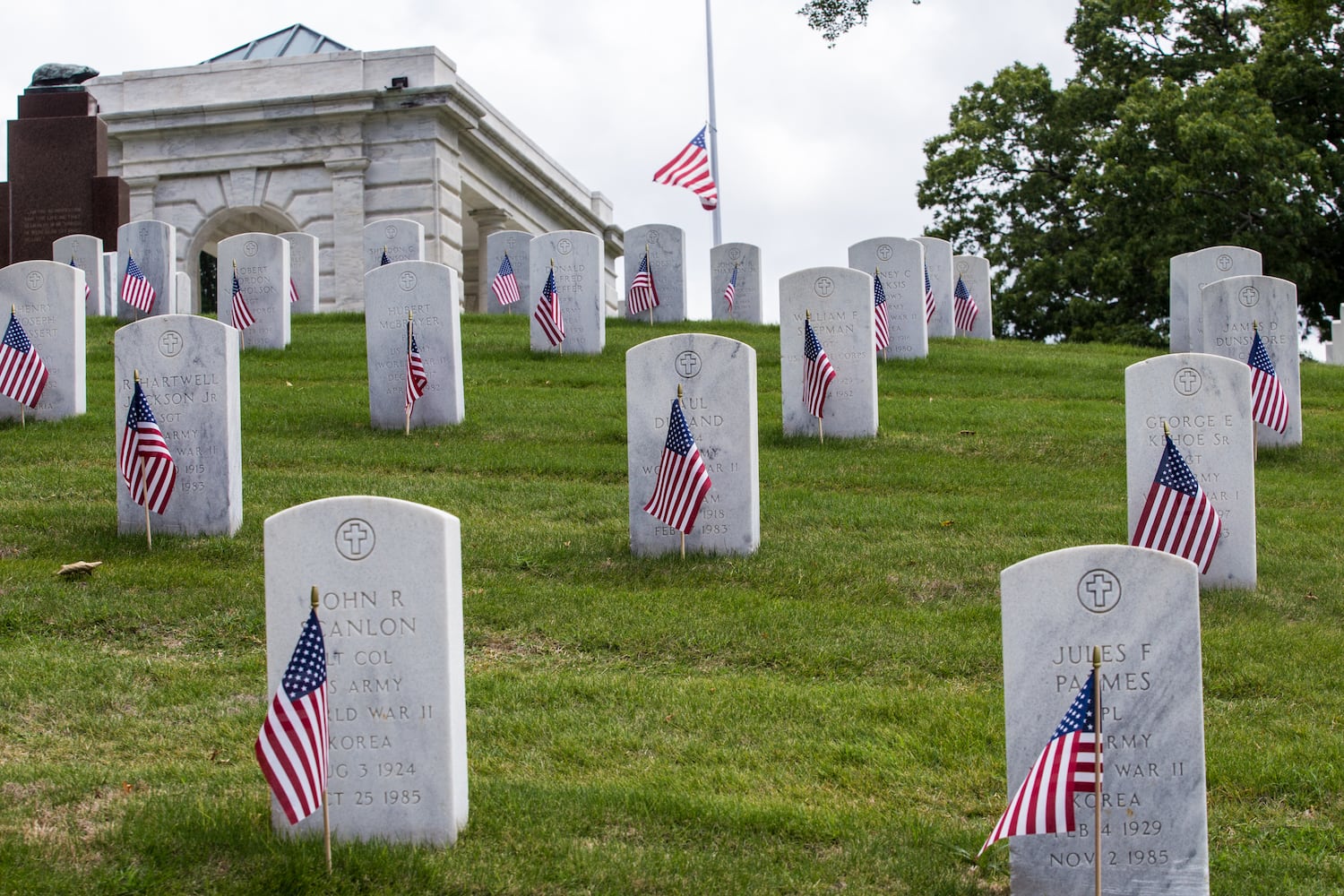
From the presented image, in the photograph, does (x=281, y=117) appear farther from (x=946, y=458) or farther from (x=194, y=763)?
(x=194, y=763)

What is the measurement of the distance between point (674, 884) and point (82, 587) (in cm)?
516

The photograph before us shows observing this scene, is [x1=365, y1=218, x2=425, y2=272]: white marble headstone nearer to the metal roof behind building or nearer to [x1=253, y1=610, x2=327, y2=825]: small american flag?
the metal roof behind building

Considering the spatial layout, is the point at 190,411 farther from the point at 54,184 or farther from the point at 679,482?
the point at 54,184

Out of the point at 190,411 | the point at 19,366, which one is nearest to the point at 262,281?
the point at 19,366

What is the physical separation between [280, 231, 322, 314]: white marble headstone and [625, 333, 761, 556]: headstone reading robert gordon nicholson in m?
11.7

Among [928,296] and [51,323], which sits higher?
[928,296]

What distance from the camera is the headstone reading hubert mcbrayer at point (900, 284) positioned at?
17.8 metres

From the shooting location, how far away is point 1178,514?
353 inches

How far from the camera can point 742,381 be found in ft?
32.9

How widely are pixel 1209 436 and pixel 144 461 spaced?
7.20 m

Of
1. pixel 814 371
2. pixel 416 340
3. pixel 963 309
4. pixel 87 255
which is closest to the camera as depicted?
pixel 814 371

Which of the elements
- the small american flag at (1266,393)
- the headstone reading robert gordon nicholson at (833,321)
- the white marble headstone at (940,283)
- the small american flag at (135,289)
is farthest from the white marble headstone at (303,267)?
the small american flag at (1266,393)

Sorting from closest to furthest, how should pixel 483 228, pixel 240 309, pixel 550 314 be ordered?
pixel 550 314, pixel 240 309, pixel 483 228

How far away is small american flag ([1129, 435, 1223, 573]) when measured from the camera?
8945 millimetres
